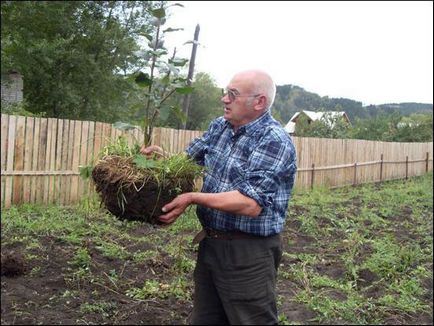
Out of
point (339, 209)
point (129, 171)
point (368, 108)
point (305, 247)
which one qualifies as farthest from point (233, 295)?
point (368, 108)

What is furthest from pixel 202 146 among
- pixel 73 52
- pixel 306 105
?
pixel 306 105

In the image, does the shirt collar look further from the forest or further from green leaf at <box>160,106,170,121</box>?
the forest

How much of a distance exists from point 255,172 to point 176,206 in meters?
0.47

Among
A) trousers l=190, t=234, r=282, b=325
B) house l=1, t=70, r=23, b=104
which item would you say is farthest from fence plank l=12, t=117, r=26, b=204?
house l=1, t=70, r=23, b=104

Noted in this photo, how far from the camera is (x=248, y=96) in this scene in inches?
104

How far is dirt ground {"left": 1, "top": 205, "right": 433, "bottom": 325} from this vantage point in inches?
134

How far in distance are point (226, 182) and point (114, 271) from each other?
2.07 metres

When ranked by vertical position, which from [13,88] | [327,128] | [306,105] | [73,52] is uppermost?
[306,105]

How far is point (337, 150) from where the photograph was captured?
1479 centimetres

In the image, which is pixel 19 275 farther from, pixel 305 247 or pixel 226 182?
→ pixel 305 247

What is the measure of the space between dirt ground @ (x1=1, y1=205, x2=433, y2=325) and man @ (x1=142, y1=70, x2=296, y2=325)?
1.00 metres

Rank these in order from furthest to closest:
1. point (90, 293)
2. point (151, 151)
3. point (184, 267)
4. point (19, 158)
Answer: point (19, 158), point (184, 267), point (90, 293), point (151, 151)

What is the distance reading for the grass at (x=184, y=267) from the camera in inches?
152

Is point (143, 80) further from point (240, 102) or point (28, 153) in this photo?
point (28, 153)
